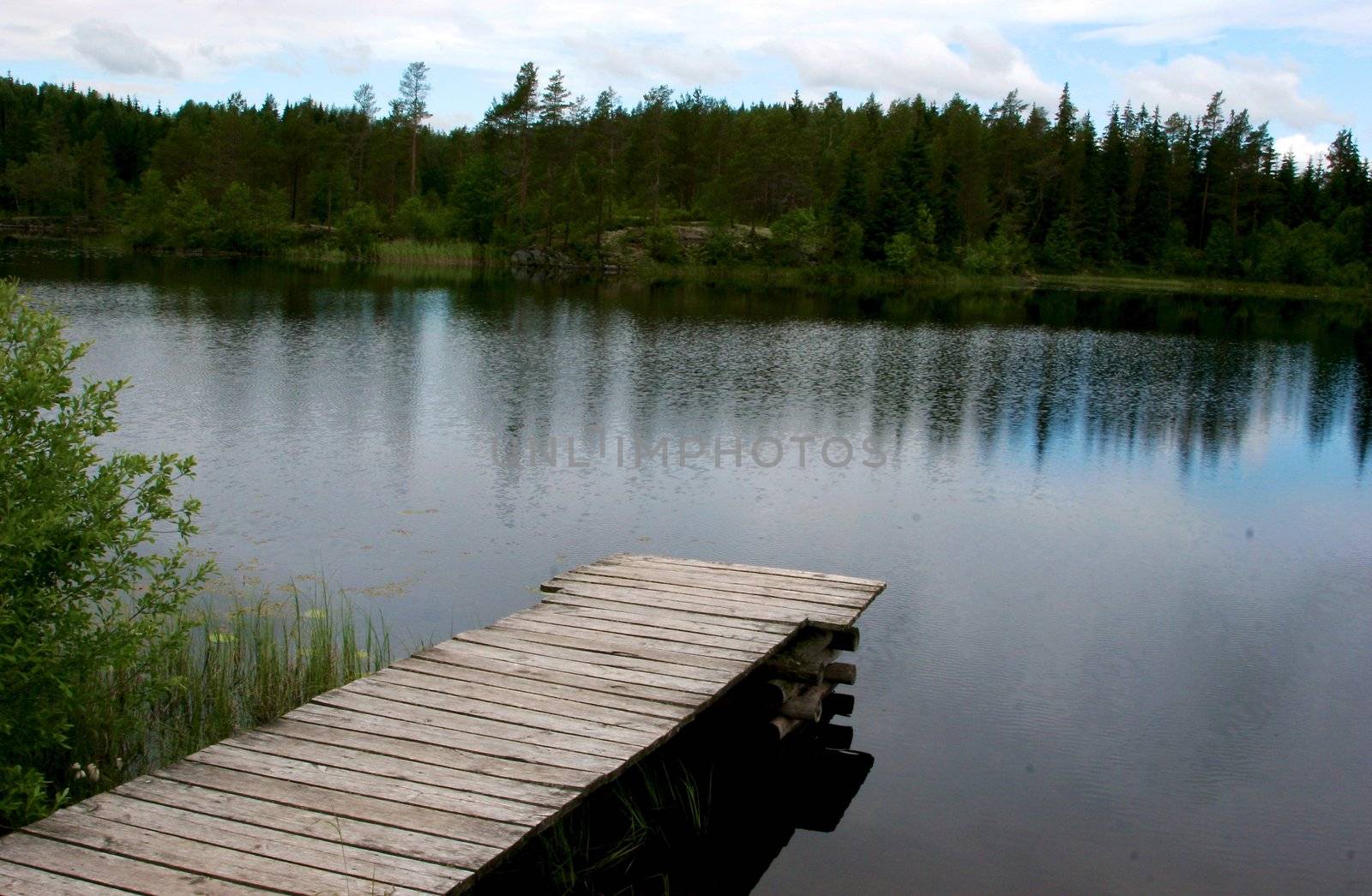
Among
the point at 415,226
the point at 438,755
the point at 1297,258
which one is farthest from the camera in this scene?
the point at 1297,258

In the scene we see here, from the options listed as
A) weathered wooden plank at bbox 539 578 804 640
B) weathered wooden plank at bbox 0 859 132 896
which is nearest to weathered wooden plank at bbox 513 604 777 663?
weathered wooden plank at bbox 539 578 804 640

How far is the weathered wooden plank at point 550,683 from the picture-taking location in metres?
5.43

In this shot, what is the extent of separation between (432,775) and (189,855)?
0.96 m

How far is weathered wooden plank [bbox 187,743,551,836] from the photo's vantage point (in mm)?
4238

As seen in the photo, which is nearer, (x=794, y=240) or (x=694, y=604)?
(x=694, y=604)

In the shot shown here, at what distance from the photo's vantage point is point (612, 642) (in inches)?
253

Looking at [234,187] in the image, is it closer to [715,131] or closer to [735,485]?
[715,131]

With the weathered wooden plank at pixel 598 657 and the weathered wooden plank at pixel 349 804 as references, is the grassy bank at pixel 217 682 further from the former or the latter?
the weathered wooden plank at pixel 598 657

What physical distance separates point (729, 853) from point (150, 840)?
296 centimetres

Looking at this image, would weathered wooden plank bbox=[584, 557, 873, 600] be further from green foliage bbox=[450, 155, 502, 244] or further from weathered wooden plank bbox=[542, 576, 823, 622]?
green foliage bbox=[450, 155, 502, 244]

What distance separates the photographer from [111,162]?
84.4 metres

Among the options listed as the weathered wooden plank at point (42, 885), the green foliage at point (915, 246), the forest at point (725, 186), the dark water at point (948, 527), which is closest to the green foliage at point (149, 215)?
the forest at point (725, 186)

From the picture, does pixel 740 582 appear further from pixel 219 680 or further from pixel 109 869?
pixel 109 869

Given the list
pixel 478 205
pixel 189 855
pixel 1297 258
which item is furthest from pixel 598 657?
pixel 1297 258
